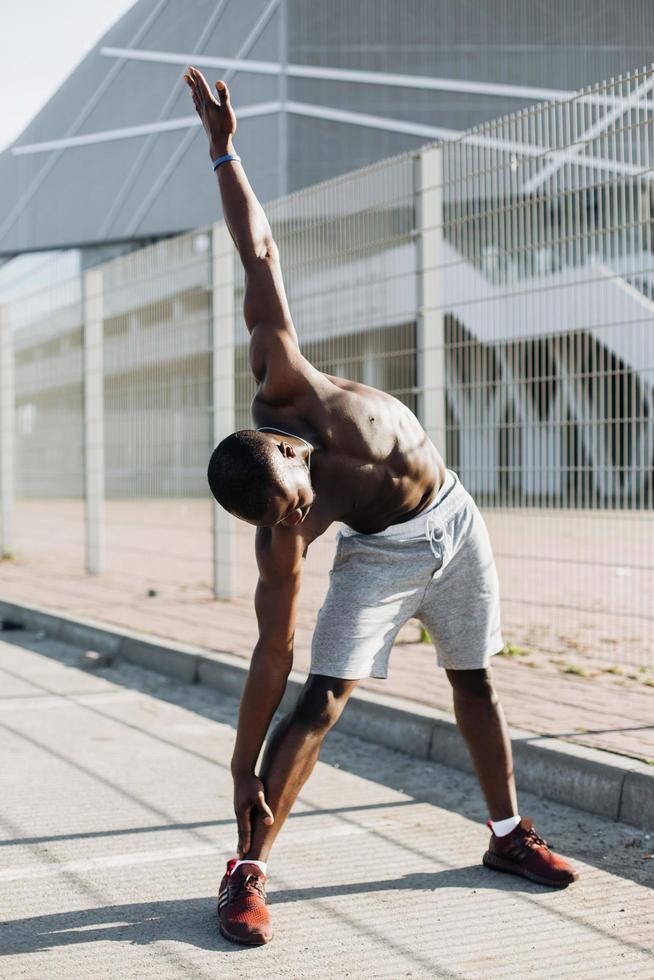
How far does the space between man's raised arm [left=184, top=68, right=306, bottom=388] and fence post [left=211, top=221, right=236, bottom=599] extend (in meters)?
5.83

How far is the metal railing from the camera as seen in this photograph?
234 inches

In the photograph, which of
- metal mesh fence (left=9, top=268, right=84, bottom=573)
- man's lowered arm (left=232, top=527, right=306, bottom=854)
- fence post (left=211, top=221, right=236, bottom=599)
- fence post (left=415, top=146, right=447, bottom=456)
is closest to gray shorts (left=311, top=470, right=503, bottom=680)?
man's lowered arm (left=232, top=527, right=306, bottom=854)

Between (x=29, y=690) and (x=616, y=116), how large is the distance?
14.9ft

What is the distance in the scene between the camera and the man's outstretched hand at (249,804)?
3.15 metres

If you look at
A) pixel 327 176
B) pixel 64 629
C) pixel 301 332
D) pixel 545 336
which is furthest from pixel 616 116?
pixel 327 176

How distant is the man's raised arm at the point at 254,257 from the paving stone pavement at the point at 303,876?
1.54m

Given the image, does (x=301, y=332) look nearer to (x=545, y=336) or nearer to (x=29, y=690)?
(x=545, y=336)

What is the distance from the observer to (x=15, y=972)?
2910mm

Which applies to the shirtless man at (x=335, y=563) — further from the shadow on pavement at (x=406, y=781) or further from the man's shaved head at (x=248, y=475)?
the shadow on pavement at (x=406, y=781)

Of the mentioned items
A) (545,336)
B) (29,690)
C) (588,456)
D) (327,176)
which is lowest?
(29,690)

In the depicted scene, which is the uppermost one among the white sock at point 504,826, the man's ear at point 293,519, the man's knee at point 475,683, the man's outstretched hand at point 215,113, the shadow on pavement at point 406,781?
the man's outstretched hand at point 215,113

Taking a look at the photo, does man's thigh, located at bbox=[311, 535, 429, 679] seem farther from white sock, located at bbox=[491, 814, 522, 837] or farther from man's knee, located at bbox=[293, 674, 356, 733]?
white sock, located at bbox=[491, 814, 522, 837]

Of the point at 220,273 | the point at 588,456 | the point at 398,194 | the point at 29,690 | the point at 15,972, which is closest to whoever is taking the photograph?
the point at 15,972

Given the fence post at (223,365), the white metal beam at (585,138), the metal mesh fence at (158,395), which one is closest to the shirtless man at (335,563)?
the white metal beam at (585,138)
